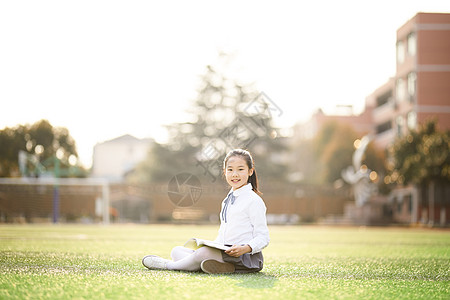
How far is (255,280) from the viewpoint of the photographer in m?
4.34

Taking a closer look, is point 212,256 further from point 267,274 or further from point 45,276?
point 45,276

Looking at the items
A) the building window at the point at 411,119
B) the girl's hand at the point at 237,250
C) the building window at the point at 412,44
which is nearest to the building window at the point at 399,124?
the building window at the point at 411,119

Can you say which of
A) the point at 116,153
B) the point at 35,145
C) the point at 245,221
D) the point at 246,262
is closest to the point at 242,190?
the point at 245,221

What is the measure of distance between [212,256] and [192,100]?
3672 centimetres

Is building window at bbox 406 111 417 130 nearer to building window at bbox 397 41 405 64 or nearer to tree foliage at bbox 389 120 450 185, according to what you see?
building window at bbox 397 41 405 64

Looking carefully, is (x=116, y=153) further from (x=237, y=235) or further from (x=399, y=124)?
(x=237, y=235)

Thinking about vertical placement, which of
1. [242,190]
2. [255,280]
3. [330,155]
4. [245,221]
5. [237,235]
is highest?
[330,155]

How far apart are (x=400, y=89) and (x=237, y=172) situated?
37.4m

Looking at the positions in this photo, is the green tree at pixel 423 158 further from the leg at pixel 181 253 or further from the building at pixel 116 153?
the building at pixel 116 153

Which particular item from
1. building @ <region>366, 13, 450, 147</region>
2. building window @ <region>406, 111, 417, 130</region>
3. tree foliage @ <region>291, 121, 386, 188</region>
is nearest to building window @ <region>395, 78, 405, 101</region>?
building @ <region>366, 13, 450, 147</region>

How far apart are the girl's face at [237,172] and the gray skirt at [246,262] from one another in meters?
0.60

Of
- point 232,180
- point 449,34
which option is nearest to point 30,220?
point 449,34

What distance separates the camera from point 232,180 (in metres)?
5.14

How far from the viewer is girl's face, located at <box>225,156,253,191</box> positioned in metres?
5.13
